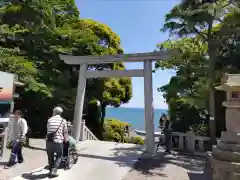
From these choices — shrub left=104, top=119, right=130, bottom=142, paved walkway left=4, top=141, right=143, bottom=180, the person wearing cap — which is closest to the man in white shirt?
paved walkway left=4, top=141, right=143, bottom=180

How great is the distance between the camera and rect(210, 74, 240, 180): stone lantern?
565cm

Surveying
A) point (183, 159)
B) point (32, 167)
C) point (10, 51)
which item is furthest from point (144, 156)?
point (10, 51)

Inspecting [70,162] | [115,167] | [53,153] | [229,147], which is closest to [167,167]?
[115,167]

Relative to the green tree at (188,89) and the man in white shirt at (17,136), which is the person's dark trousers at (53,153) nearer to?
the man in white shirt at (17,136)

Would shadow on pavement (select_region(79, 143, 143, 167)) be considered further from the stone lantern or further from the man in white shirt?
the stone lantern

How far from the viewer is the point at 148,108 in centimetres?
924

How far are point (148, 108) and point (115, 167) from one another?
Result: 2.87m

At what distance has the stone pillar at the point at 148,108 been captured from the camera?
9.20 metres

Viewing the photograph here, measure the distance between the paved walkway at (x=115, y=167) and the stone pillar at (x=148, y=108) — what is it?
461 millimetres

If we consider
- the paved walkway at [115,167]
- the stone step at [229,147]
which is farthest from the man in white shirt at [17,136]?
the stone step at [229,147]

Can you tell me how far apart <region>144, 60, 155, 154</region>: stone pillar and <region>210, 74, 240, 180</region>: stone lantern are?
3.19m

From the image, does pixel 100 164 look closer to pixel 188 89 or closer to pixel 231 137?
pixel 231 137

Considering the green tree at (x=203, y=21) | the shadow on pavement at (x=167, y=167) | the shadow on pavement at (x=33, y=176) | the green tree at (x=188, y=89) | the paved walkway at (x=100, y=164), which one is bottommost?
the shadow on pavement at (x=167, y=167)

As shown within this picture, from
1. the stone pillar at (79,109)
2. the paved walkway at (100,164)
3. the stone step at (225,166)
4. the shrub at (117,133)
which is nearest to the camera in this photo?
the stone step at (225,166)
